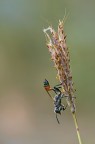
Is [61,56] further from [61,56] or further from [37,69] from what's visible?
[37,69]

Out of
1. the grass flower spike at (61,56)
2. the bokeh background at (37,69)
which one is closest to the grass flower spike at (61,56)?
the grass flower spike at (61,56)

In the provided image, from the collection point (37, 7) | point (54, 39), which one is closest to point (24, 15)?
point (37, 7)

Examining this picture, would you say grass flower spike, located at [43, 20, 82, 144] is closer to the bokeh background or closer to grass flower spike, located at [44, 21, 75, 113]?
grass flower spike, located at [44, 21, 75, 113]

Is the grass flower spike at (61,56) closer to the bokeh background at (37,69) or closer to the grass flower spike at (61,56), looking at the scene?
the grass flower spike at (61,56)

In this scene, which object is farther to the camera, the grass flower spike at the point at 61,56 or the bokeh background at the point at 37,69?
the bokeh background at the point at 37,69

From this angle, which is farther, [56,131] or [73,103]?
[56,131]

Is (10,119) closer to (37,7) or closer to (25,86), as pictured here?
(25,86)

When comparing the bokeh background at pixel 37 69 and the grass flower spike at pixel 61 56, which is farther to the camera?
the bokeh background at pixel 37 69

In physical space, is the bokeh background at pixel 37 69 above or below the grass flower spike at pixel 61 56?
above
